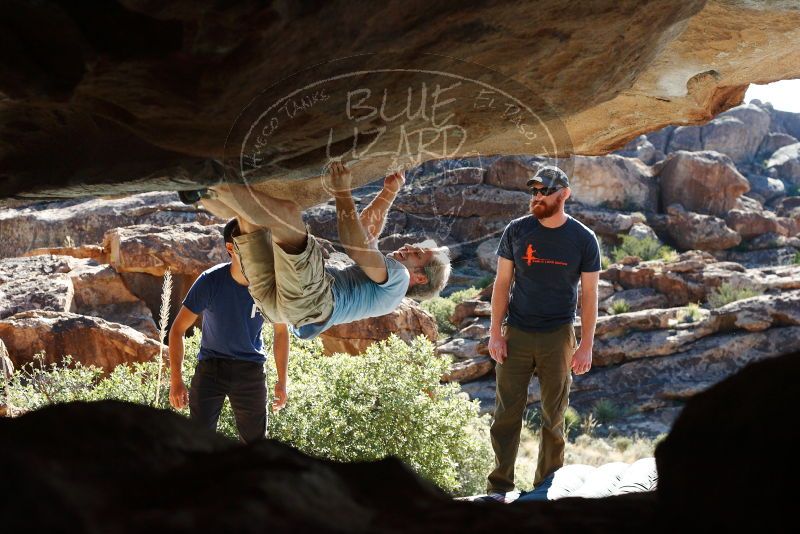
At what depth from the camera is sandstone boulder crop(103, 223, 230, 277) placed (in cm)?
1130

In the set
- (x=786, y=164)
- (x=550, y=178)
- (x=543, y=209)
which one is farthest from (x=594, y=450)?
(x=786, y=164)

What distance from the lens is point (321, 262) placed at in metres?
3.75

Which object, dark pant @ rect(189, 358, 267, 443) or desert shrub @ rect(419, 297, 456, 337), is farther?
desert shrub @ rect(419, 297, 456, 337)

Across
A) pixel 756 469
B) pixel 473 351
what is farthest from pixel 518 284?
pixel 473 351

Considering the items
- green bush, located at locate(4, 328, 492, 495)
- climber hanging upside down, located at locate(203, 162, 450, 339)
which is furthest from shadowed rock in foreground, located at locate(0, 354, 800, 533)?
green bush, located at locate(4, 328, 492, 495)

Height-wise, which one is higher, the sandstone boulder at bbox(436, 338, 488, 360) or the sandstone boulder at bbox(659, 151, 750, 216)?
the sandstone boulder at bbox(659, 151, 750, 216)

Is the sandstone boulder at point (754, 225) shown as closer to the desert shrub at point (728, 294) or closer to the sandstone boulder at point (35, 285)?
the desert shrub at point (728, 294)

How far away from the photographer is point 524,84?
10.3 ft

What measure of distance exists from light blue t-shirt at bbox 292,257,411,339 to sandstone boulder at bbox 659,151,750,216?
2590 cm

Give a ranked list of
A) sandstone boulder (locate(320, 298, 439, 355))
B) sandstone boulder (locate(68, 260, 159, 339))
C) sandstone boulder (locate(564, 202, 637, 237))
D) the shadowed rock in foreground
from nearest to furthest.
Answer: the shadowed rock in foreground < sandstone boulder (locate(68, 260, 159, 339)) < sandstone boulder (locate(320, 298, 439, 355)) < sandstone boulder (locate(564, 202, 637, 237))

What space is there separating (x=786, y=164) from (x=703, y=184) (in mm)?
9716

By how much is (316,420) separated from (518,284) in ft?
7.74

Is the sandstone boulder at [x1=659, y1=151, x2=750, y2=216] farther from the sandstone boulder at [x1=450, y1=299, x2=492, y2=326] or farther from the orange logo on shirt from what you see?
the orange logo on shirt

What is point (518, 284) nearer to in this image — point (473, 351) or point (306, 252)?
point (306, 252)
